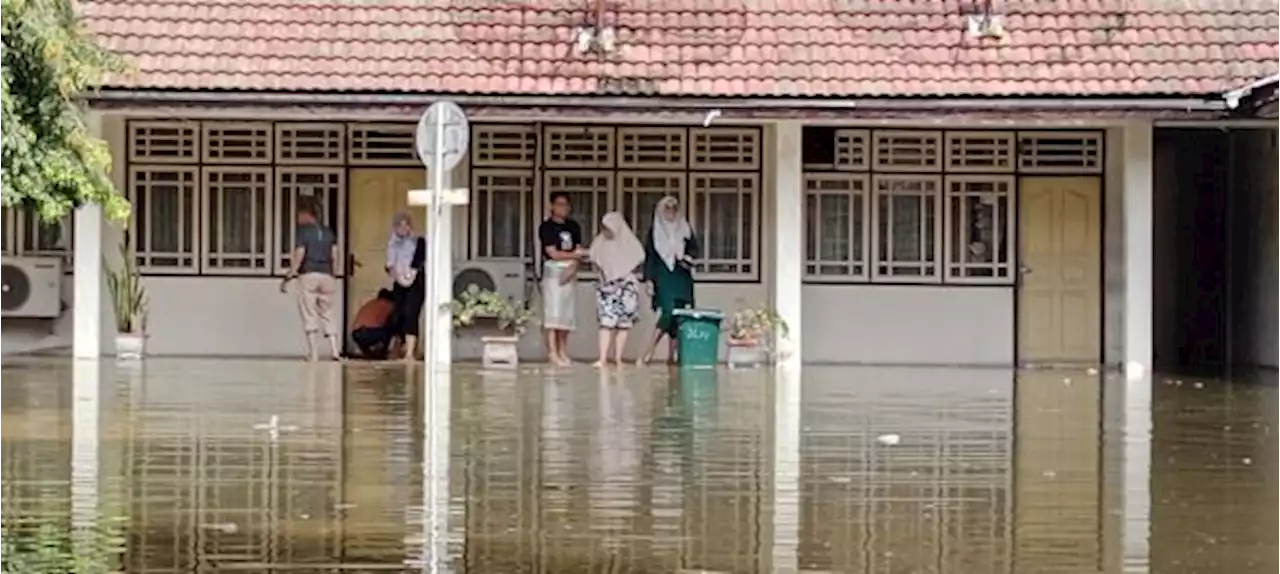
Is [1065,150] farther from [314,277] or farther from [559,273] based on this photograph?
[314,277]

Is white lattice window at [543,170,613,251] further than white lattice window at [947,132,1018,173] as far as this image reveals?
No

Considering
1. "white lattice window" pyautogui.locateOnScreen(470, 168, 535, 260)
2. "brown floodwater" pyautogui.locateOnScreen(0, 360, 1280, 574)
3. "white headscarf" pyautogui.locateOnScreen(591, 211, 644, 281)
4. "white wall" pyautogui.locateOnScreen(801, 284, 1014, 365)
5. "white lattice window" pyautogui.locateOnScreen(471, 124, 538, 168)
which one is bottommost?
"brown floodwater" pyautogui.locateOnScreen(0, 360, 1280, 574)

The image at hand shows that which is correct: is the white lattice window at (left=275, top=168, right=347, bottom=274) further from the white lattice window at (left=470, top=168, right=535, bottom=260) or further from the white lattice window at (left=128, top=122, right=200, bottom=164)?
the white lattice window at (left=470, top=168, right=535, bottom=260)

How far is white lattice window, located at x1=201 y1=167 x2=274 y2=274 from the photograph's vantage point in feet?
74.8

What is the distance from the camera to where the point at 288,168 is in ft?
74.8

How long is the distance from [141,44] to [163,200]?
84.1 inches

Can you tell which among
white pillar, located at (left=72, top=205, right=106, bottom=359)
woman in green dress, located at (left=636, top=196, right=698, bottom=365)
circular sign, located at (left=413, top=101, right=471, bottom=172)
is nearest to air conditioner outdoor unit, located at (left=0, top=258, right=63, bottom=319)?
white pillar, located at (left=72, top=205, right=106, bottom=359)

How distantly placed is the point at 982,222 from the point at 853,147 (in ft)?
5.08

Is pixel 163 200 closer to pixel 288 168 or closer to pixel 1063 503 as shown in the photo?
pixel 288 168

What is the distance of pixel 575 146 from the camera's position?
2281 cm

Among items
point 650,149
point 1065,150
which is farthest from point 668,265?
point 1065,150

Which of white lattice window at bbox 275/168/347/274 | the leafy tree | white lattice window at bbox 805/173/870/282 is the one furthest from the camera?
white lattice window at bbox 805/173/870/282

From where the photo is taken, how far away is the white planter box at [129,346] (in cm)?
2141

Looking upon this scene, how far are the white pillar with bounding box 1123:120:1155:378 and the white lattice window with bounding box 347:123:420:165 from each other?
7.14m
